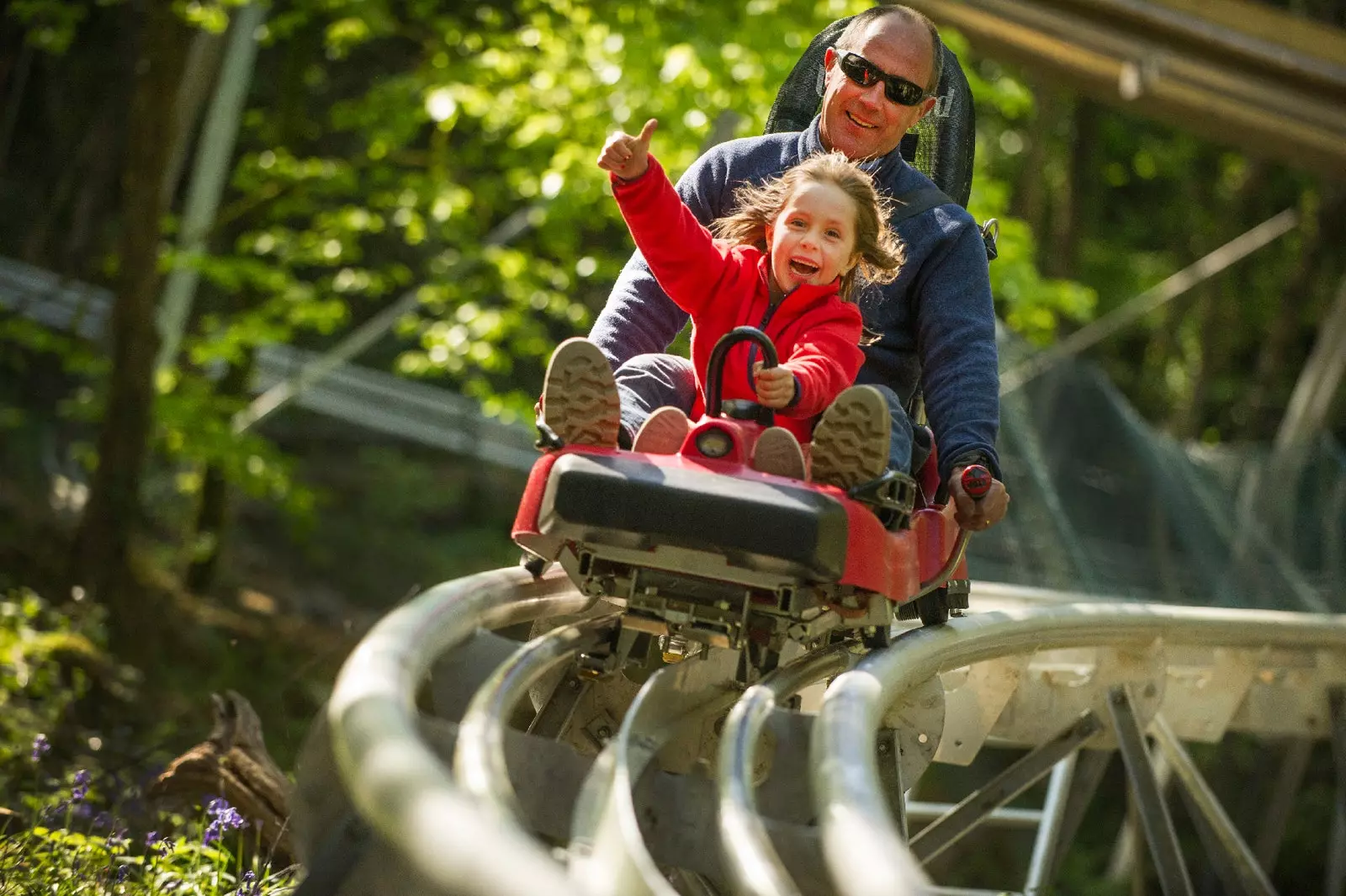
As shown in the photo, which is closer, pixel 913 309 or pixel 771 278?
pixel 771 278

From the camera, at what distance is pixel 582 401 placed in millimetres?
2301

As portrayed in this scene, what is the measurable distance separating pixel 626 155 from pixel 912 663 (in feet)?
3.03

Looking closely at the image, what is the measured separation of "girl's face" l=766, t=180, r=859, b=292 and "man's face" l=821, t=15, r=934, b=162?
1.85 feet

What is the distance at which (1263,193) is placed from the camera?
17203 mm

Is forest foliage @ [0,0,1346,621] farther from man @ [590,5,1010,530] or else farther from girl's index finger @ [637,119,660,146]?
girl's index finger @ [637,119,660,146]

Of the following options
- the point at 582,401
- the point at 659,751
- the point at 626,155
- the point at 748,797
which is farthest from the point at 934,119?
the point at 748,797

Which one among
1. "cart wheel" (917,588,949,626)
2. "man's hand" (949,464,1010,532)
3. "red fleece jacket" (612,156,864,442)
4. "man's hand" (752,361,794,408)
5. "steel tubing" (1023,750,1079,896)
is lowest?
"steel tubing" (1023,750,1079,896)

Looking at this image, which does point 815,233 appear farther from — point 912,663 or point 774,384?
point 912,663

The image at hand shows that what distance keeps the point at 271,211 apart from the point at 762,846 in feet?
23.5

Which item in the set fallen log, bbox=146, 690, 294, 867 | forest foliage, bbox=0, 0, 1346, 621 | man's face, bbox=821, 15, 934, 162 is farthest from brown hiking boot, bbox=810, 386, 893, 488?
forest foliage, bbox=0, 0, 1346, 621

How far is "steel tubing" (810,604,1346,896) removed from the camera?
1.58 metres

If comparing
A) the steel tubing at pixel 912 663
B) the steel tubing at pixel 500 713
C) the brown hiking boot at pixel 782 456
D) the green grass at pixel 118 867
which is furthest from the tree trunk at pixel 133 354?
the brown hiking boot at pixel 782 456

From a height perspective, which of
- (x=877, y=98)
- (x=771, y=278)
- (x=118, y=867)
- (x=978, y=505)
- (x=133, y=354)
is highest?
(x=877, y=98)

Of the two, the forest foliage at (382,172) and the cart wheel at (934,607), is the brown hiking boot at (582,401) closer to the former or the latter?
the cart wheel at (934,607)
